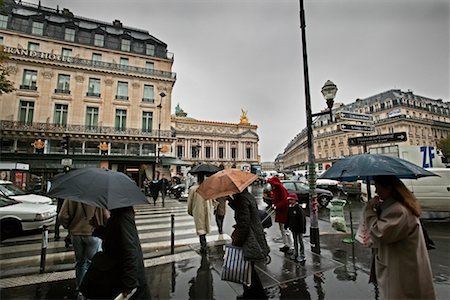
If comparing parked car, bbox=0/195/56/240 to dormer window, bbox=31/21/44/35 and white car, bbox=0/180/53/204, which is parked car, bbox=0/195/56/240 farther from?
dormer window, bbox=31/21/44/35

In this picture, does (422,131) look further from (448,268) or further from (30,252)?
(30,252)

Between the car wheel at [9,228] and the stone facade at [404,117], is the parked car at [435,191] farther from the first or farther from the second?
the stone facade at [404,117]

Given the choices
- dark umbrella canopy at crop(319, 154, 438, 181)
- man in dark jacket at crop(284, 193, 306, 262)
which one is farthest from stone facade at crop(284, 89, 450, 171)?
dark umbrella canopy at crop(319, 154, 438, 181)

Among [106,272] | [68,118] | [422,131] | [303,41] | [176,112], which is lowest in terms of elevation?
[106,272]

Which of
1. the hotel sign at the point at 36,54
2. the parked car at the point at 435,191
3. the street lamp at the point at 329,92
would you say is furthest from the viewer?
the hotel sign at the point at 36,54

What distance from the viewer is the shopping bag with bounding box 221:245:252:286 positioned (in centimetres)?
314

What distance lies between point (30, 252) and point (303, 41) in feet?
30.4

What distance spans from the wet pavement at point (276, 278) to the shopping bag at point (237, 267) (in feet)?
1.70

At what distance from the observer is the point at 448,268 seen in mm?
4496

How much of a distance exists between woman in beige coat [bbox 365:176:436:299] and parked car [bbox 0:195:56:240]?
8.94 meters

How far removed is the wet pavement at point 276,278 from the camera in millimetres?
3520

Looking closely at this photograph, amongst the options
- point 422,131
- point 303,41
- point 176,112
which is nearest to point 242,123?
point 176,112

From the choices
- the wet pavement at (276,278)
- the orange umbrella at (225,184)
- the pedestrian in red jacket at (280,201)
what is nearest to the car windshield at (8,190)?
the wet pavement at (276,278)

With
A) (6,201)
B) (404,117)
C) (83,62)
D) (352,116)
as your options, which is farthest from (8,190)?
(404,117)
